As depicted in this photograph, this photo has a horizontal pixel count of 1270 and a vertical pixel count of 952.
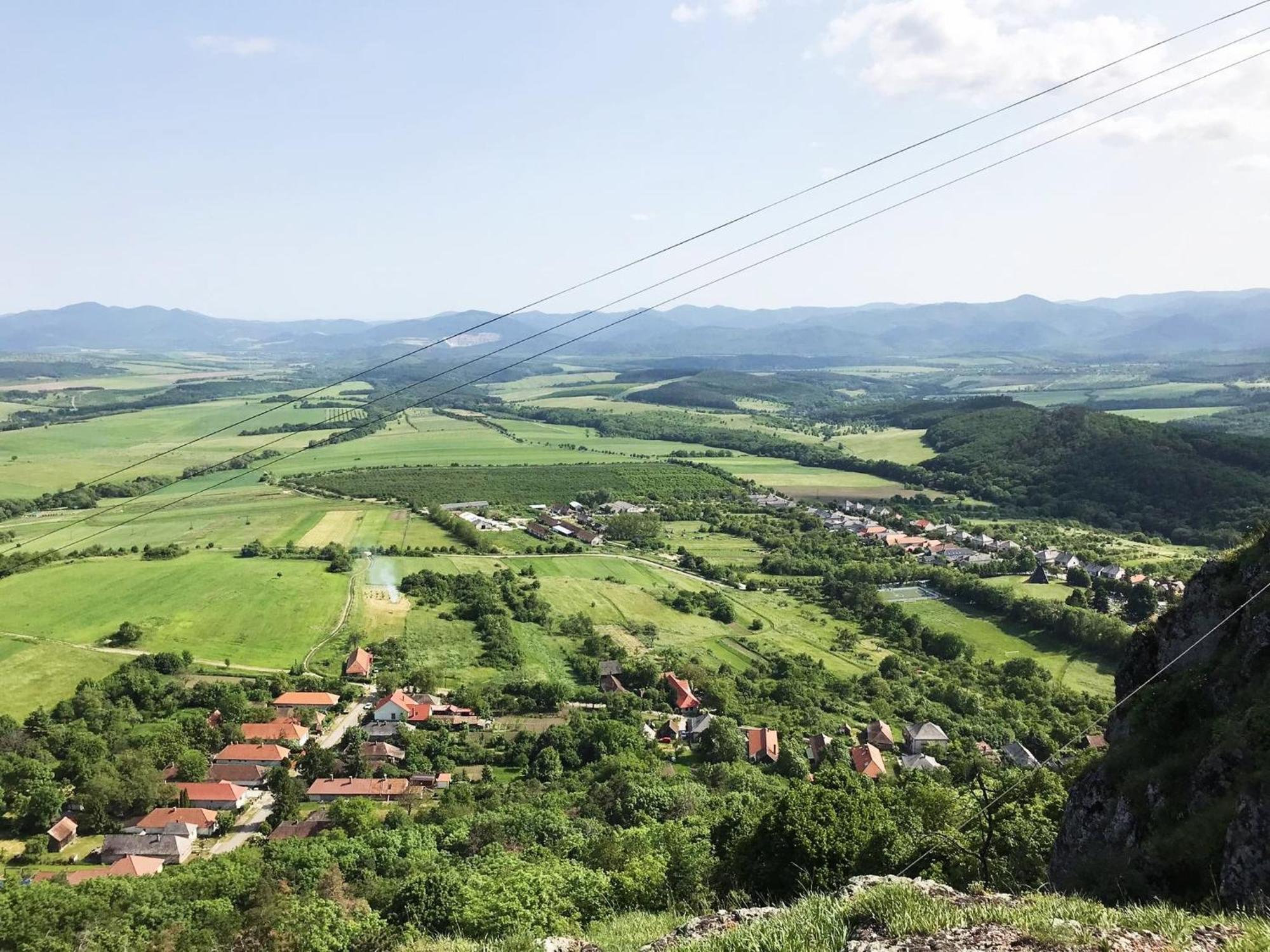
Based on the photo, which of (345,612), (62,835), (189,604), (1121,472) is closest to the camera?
(62,835)

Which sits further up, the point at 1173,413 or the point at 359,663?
the point at 1173,413

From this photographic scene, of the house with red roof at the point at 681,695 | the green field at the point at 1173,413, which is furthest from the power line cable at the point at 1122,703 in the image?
the green field at the point at 1173,413

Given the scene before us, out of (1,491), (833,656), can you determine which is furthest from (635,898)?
(1,491)

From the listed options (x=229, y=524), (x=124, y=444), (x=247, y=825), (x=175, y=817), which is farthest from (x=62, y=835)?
(x=124, y=444)

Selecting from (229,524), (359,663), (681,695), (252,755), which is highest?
(229,524)

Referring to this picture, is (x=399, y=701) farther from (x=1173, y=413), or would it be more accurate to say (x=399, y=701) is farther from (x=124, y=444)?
(x=1173, y=413)

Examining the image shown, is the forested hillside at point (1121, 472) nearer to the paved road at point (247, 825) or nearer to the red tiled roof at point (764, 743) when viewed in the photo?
the red tiled roof at point (764, 743)
